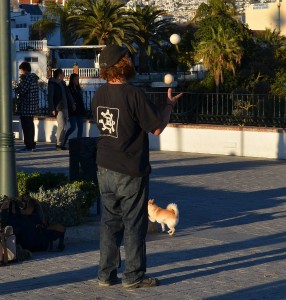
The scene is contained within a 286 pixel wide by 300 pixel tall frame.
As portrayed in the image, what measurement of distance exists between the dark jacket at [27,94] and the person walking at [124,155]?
36.8 ft

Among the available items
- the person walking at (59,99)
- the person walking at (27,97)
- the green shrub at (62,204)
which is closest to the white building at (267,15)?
the person walking at (59,99)

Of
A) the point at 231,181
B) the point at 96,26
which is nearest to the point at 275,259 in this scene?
the point at 231,181

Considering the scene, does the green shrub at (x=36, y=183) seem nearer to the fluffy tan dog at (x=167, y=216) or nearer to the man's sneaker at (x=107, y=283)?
the fluffy tan dog at (x=167, y=216)

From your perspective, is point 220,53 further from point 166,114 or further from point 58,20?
point 166,114

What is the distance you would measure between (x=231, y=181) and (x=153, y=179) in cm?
127

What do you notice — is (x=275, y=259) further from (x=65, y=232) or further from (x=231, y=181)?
(x=231, y=181)

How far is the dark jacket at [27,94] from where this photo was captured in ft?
60.7

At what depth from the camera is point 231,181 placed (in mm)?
15039

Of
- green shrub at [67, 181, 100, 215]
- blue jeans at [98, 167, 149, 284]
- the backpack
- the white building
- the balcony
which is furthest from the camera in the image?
the white building

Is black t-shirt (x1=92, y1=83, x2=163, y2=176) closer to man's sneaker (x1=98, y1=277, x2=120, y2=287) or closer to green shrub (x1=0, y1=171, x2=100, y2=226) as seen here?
man's sneaker (x1=98, y1=277, x2=120, y2=287)

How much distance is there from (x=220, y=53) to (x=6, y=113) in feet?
173

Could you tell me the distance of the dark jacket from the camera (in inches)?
729

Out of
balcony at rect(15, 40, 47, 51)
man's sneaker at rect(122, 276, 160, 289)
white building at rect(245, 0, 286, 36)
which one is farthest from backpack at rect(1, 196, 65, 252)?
white building at rect(245, 0, 286, 36)

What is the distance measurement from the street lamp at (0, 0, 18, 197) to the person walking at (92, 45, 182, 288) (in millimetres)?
2129
